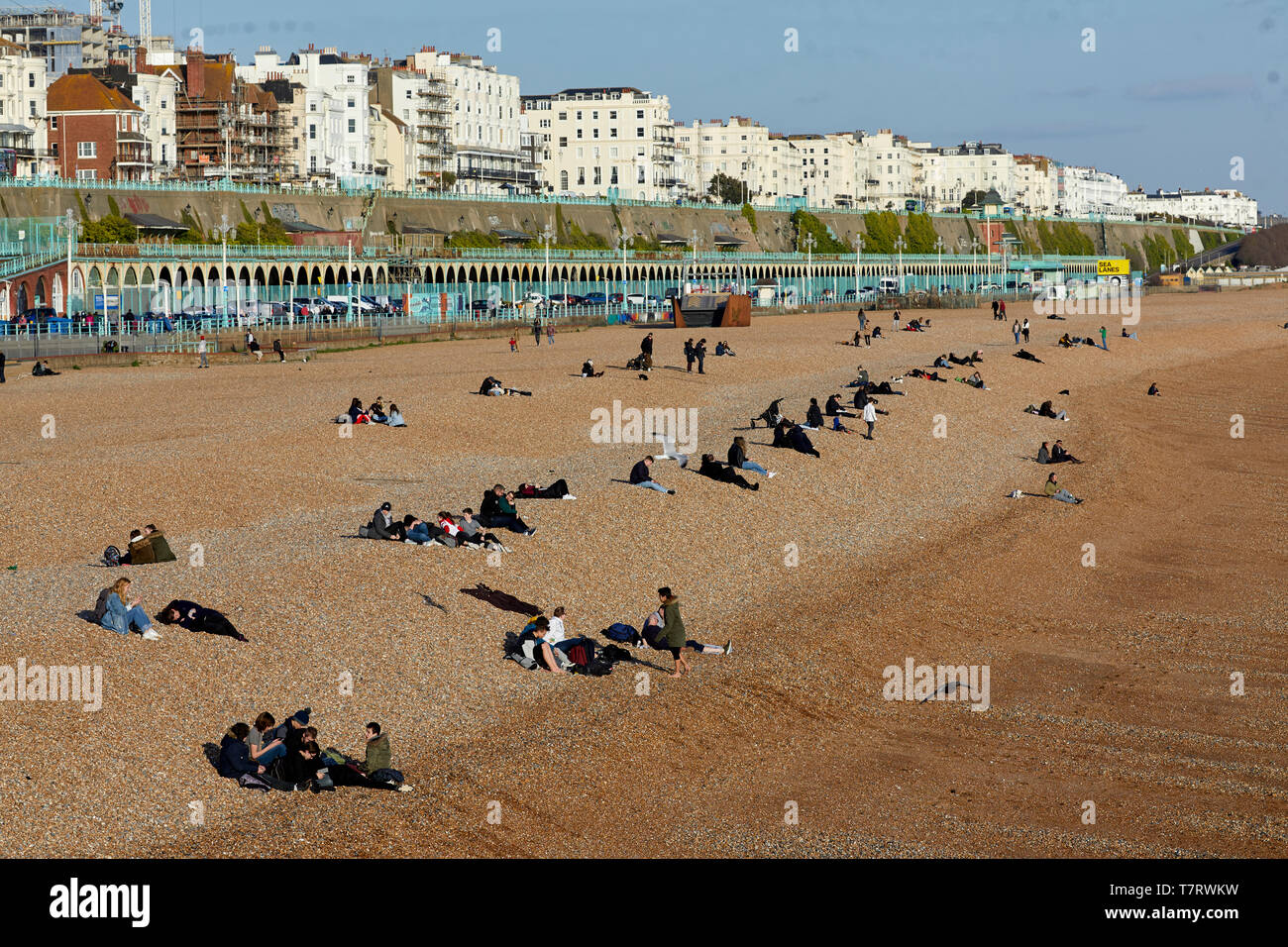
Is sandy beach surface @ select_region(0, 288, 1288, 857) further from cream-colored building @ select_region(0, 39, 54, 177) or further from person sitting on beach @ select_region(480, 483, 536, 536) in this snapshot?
cream-colored building @ select_region(0, 39, 54, 177)

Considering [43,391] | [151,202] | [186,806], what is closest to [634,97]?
[151,202]

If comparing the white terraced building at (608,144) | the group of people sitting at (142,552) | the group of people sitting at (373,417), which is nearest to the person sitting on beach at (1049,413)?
the group of people sitting at (373,417)

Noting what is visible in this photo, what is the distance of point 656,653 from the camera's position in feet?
53.6

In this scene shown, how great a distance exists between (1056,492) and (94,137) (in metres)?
80.1

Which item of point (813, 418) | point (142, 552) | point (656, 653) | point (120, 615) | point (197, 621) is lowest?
point (656, 653)

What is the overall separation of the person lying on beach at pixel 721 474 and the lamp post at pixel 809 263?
205 feet

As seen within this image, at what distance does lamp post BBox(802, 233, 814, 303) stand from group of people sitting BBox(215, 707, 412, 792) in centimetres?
7518

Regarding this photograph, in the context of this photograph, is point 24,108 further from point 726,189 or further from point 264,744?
point 264,744

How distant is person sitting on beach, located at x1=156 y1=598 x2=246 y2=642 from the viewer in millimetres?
14586

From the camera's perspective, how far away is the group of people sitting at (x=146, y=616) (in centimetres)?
1426

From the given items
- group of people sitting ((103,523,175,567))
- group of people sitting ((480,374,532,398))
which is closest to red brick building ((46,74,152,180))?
group of people sitting ((480,374,532,398))

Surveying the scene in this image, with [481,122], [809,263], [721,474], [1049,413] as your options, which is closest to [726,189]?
[481,122]
